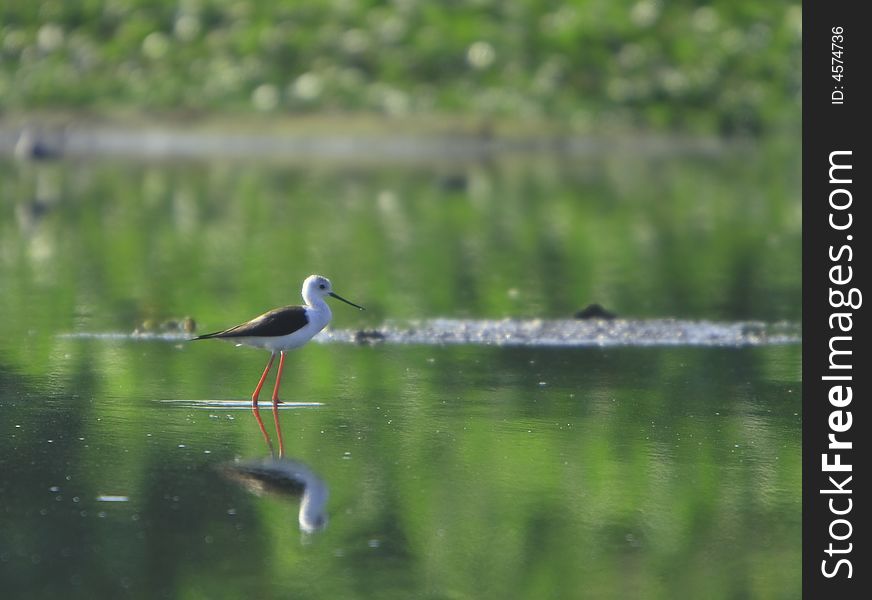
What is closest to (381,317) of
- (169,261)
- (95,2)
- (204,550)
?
(169,261)

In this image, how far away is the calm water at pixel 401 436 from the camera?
976 centimetres

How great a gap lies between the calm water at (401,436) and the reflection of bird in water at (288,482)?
5 centimetres

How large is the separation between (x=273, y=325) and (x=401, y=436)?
5.16 ft

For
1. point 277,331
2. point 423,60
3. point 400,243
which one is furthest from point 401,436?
point 423,60

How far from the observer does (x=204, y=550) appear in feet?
32.7

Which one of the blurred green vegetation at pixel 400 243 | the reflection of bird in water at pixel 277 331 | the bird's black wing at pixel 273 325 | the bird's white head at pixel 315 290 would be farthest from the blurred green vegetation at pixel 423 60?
the bird's black wing at pixel 273 325
